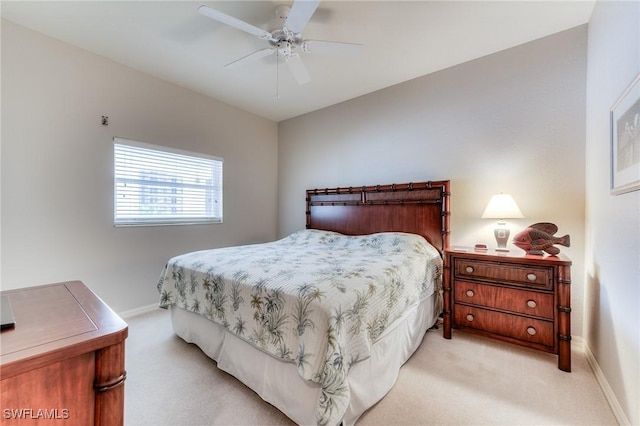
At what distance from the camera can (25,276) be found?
239 cm

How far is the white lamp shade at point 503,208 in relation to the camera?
2377 millimetres

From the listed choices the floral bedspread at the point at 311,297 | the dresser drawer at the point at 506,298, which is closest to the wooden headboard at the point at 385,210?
the floral bedspread at the point at 311,297

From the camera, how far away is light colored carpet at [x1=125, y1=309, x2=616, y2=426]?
1.52 m

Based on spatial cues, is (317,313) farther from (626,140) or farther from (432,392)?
(626,140)

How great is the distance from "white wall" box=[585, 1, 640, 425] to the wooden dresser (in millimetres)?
2207

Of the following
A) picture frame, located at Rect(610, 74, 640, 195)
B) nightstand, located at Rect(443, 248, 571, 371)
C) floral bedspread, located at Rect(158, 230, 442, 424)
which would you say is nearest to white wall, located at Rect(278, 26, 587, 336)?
nightstand, located at Rect(443, 248, 571, 371)

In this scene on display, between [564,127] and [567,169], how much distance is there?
0.38 meters

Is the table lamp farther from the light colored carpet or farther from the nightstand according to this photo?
the light colored carpet

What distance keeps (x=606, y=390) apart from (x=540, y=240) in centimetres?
102

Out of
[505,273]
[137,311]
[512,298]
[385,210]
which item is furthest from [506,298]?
[137,311]

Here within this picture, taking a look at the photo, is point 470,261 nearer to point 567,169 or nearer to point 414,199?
point 414,199

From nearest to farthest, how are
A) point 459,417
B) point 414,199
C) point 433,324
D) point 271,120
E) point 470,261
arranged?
point 459,417, point 470,261, point 433,324, point 414,199, point 271,120

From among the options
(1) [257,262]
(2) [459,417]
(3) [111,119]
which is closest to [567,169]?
(2) [459,417]

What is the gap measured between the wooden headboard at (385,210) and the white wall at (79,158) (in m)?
1.64
